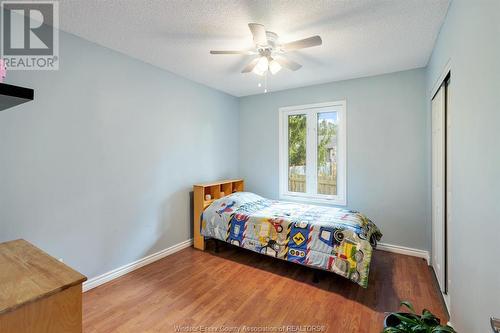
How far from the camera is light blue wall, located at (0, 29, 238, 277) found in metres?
2.04

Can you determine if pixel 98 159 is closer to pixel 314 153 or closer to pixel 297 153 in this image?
pixel 297 153

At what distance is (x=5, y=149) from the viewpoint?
1922 mm

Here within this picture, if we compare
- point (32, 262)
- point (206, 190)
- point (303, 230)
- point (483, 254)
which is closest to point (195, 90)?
point (206, 190)

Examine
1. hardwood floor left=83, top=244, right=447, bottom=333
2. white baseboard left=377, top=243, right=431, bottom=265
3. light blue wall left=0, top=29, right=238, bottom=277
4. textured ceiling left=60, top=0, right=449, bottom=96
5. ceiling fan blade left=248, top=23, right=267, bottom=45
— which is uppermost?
textured ceiling left=60, top=0, right=449, bottom=96

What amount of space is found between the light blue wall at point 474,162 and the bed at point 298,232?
75cm

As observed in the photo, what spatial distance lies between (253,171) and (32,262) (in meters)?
3.49

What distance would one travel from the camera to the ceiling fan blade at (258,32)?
1.78 metres

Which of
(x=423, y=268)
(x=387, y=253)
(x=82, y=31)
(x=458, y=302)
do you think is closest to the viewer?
(x=458, y=302)

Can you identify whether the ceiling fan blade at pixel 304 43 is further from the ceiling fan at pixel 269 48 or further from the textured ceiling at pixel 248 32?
the textured ceiling at pixel 248 32

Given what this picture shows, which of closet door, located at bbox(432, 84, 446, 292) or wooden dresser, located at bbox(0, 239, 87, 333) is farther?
closet door, located at bbox(432, 84, 446, 292)

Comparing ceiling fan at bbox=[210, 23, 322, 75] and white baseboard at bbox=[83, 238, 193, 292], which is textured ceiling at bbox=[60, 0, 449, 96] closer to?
ceiling fan at bbox=[210, 23, 322, 75]

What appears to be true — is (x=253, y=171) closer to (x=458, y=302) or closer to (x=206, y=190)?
(x=206, y=190)

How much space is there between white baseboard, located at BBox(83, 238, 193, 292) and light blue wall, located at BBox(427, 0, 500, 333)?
3.06 metres

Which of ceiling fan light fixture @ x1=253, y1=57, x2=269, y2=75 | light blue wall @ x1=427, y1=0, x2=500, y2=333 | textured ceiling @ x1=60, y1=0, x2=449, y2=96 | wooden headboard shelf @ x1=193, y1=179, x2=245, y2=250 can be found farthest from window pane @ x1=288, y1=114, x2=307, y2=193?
light blue wall @ x1=427, y1=0, x2=500, y2=333
